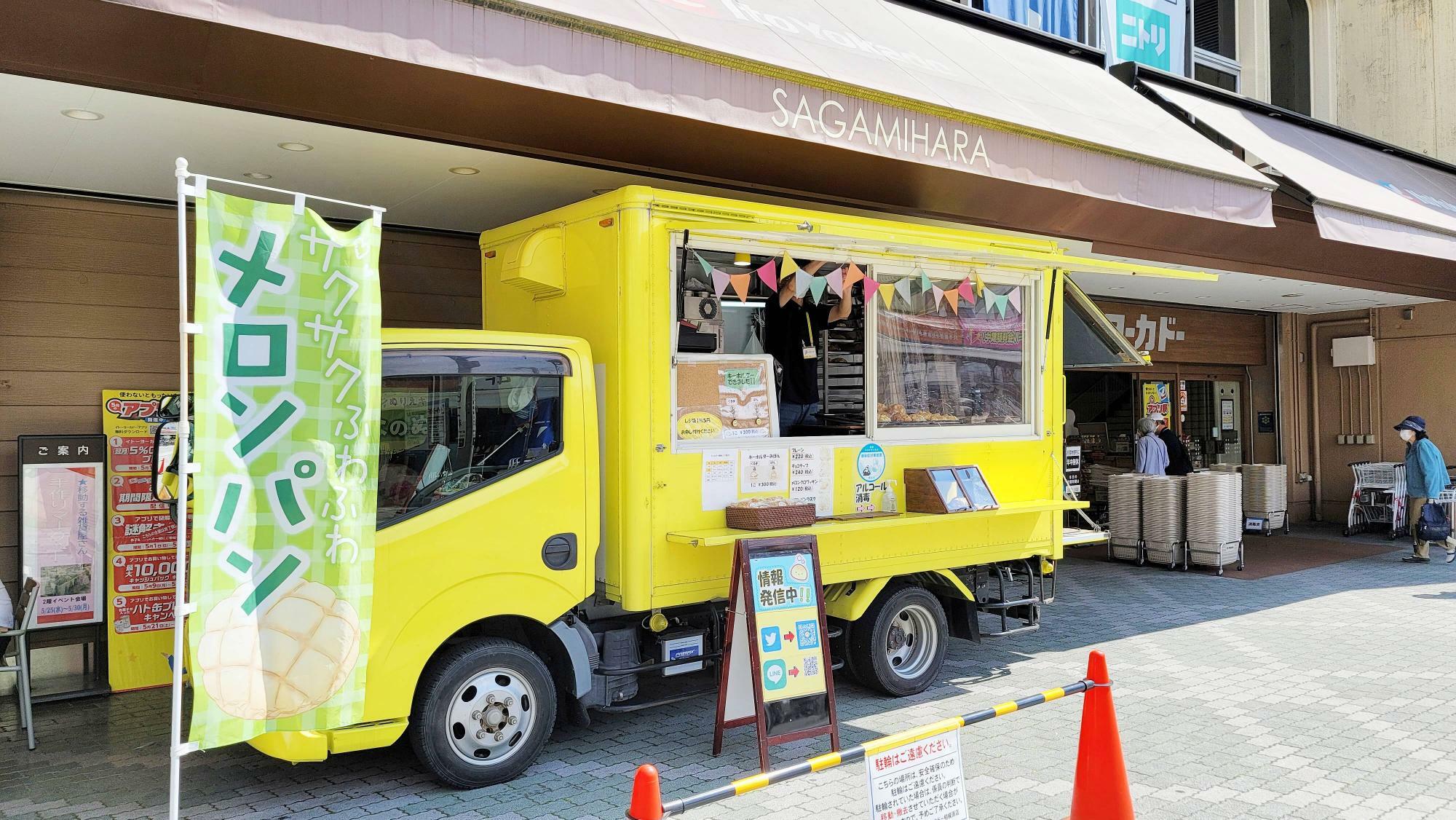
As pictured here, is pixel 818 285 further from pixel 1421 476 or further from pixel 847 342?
pixel 1421 476

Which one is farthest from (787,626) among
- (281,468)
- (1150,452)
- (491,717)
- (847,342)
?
(1150,452)

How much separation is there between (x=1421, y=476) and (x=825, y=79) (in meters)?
9.89

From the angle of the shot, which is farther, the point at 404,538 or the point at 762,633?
the point at 762,633

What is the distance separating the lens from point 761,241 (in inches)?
225

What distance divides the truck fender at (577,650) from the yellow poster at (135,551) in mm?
2935

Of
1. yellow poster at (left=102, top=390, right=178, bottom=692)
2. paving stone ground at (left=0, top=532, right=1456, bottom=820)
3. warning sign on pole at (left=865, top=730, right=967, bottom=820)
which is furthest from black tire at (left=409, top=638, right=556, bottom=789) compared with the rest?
yellow poster at (left=102, top=390, right=178, bottom=692)

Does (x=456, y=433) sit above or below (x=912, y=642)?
above

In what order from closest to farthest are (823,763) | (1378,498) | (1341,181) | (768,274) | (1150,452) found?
(823,763) → (768,274) → (1341,181) → (1150,452) → (1378,498)

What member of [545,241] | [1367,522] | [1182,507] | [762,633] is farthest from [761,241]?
[1367,522]

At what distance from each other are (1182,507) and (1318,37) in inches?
330

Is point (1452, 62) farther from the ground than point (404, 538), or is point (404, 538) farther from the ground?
point (1452, 62)

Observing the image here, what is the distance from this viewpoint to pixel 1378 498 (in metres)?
14.6

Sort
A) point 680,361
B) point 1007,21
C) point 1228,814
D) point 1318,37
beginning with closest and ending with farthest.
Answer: point 1228,814
point 680,361
point 1007,21
point 1318,37

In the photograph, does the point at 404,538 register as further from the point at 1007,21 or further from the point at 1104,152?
the point at 1007,21
